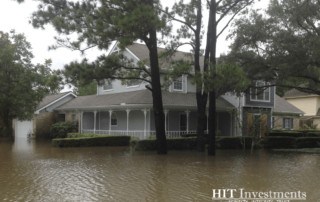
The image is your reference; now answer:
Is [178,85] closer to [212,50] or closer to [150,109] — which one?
[150,109]

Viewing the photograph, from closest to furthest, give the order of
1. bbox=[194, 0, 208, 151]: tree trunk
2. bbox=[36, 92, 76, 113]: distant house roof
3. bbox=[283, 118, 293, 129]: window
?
bbox=[194, 0, 208, 151]: tree trunk, bbox=[36, 92, 76, 113]: distant house roof, bbox=[283, 118, 293, 129]: window

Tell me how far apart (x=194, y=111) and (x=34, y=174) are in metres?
19.6

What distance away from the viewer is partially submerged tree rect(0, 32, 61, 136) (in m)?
31.1

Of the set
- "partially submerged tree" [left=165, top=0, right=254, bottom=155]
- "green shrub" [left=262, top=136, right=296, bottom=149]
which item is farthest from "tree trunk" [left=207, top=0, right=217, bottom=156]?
"green shrub" [left=262, top=136, right=296, bottom=149]

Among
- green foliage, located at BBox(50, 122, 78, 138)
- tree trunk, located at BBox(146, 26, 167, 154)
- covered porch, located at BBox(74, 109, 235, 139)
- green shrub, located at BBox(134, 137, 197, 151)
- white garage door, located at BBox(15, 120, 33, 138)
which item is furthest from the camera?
white garage door, located at BBox(15, 120, 33, 138)

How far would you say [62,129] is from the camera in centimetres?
3497

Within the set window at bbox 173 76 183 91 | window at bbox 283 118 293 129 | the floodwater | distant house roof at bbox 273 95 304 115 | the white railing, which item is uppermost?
window at bbox 173 76 183 91

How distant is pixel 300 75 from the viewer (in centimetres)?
2364

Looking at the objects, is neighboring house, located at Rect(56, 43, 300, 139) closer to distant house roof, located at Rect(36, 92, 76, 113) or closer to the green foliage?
the green foliage

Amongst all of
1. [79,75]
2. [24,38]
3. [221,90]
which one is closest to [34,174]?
[79,75]

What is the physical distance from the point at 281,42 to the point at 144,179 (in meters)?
13.4

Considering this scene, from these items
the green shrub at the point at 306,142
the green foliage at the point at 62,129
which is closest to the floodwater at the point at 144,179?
the green shrub at the point at 306,142

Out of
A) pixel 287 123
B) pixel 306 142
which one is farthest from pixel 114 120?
pixel 287 123

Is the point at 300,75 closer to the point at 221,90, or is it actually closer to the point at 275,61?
the point at 275,61
